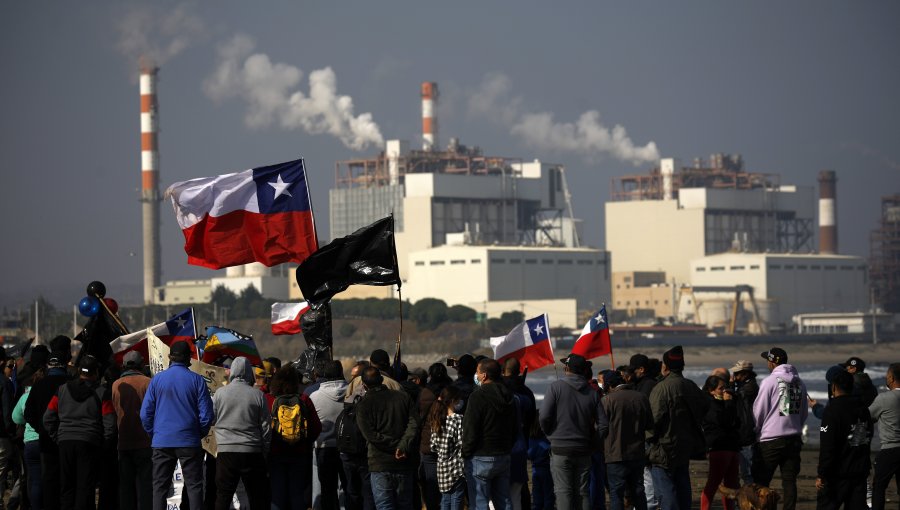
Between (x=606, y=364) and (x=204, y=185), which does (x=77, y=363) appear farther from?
(x=606, y=364)

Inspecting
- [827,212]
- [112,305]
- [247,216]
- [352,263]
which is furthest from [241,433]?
[827,212]

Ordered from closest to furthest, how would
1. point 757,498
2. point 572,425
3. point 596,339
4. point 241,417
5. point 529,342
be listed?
point 757,498
point 241,417
point 572,425
point 529,342
point 596,339

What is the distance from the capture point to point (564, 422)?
1034 centimetres

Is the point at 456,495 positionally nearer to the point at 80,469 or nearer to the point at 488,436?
the point at 488,436

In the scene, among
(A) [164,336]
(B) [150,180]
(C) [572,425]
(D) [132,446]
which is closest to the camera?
(C) [572,425]

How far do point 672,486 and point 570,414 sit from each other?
1.04 meters

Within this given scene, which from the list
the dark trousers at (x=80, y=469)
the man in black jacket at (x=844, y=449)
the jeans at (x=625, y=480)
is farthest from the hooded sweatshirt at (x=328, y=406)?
the man in black jacket at (x=844, y=449)

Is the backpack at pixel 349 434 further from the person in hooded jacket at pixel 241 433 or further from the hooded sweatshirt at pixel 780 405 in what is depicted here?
the hooded sweatshirt at pixel 780 405

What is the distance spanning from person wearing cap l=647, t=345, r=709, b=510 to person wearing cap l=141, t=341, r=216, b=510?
3119 millimetres

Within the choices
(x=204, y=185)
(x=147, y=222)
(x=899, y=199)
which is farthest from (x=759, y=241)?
(x=204, y=185)

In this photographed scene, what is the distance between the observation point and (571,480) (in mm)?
10422

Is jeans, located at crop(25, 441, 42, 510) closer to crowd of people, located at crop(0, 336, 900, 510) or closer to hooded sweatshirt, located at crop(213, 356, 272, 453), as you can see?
crowd of people, located at crop(0, 336, 900, 510)

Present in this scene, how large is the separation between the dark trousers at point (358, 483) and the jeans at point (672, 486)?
202cm

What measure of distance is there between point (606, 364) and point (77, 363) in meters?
94.5
